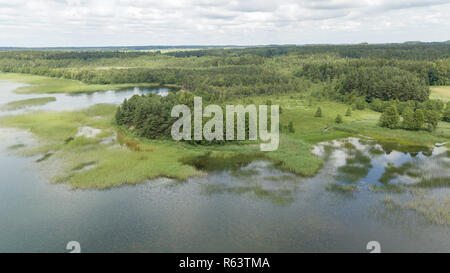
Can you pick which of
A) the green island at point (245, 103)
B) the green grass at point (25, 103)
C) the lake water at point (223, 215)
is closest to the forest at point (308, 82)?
the green island at point (245, 103)

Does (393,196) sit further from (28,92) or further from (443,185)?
(28,92)

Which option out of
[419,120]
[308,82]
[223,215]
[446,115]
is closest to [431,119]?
[419,120]

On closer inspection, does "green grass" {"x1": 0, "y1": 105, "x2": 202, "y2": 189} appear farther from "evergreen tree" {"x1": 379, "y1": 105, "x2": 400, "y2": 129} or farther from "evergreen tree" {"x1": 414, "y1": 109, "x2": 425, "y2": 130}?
"evergreen tree" {"x1": 414, "y1": 109, "x2": 425, "y2": 130}

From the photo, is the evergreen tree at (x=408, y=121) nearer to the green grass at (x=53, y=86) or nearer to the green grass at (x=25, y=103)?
the green grass at (x=25, y=103)

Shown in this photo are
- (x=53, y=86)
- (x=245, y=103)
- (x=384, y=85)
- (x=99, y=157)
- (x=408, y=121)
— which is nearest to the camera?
(x=99, y=157)

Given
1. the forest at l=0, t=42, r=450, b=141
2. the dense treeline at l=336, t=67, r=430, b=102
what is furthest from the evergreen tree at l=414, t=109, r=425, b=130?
the dense treeline at l=336, t=67, r=430, b=102

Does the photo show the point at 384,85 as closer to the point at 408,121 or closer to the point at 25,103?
the point at 408,121

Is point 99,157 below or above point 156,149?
below
